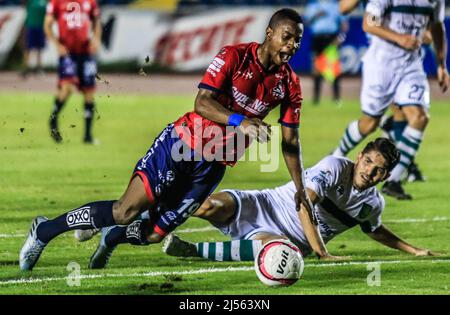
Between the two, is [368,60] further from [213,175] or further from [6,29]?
[6,29]

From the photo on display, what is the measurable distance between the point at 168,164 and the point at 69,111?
45.7 feet

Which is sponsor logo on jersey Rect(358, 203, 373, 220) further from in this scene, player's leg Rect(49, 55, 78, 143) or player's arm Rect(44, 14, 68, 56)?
player's arm Rect(44, 14, 68, 56)

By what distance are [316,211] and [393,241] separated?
0.65 metres

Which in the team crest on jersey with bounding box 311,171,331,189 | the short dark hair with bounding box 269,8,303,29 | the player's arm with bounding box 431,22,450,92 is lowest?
the team crest on jersey with bounding box 311,171,331,189

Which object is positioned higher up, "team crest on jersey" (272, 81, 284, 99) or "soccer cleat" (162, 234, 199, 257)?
"team crest on jersey" (272, 81, 284, 99)

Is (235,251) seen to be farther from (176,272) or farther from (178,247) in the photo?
(176,272)

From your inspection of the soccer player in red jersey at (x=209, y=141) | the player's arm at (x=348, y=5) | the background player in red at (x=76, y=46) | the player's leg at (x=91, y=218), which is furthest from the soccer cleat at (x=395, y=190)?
the background player in red at (x=76, y=46)

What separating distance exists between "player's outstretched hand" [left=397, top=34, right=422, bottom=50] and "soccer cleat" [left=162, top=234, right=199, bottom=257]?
170 inches

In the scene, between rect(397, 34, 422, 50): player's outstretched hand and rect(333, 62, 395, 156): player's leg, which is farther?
rect(333, 62, 395, 156): player's leg

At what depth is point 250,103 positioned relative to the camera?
7.86 metres

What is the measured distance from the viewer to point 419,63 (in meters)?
12.7

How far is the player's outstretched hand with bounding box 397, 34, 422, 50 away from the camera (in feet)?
39.9

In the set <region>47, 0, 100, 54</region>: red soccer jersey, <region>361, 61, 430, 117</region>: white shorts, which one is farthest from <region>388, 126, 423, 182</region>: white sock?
<region>47, 0, 100, 54</region>: red soccer jersey
